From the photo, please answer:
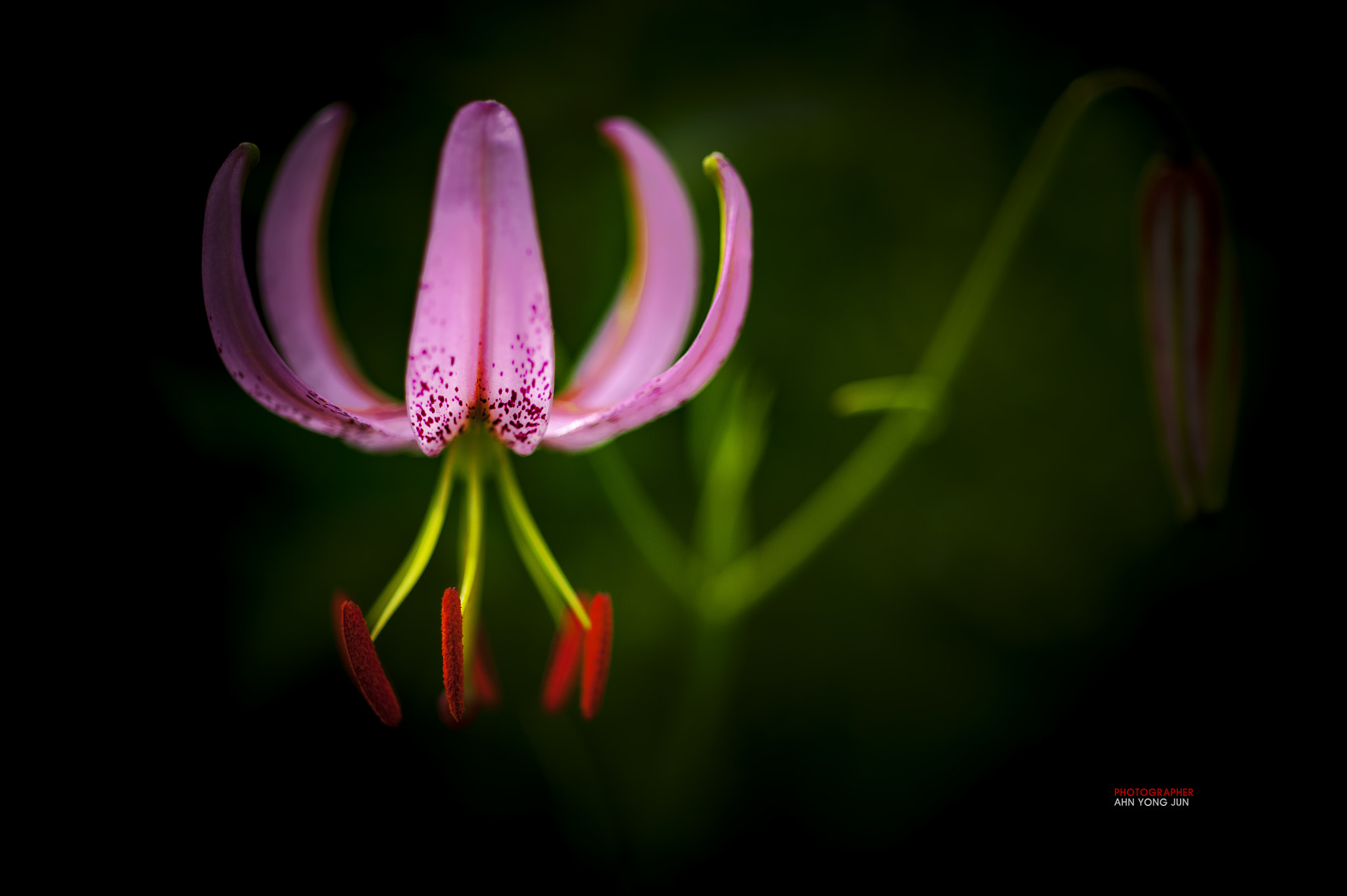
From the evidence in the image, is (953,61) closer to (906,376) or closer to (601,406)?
(906,376)

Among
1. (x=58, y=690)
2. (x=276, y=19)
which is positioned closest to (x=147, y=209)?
(x=276, y=19)

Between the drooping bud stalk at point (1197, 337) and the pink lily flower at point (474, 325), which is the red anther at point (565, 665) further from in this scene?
the drooping bud stalk at point (1197, 337)

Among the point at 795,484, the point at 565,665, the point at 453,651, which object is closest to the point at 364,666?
the point at 453,651

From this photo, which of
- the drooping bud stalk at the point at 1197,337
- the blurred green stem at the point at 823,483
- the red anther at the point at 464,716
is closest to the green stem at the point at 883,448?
the blurred green stem at the point at 823,483

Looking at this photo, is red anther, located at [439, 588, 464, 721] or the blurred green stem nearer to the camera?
red anther, located at [439, 588, 464, 721]

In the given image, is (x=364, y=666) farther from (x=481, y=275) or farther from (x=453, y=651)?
(x=481, y=275)

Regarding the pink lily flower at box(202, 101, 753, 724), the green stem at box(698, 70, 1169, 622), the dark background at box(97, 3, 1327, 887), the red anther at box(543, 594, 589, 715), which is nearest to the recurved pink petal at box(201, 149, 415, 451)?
the pink lily flower at box(202, 101, 753, 724)

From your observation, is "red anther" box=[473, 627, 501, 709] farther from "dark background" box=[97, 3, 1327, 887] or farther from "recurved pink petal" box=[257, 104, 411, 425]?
"dark background" box=[97, 3, 1327, 887]
